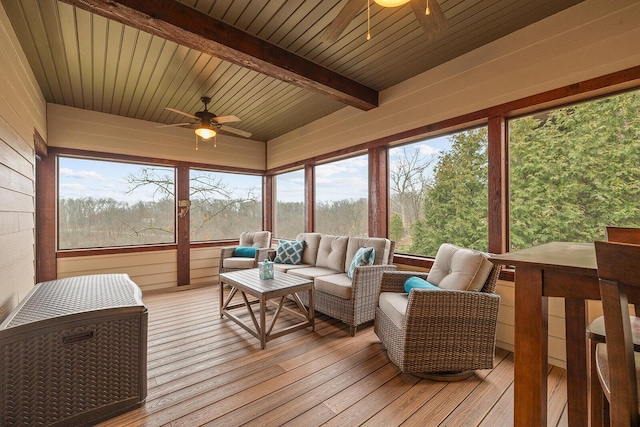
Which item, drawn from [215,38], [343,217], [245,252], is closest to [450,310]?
[343,217]

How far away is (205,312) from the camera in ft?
11.9

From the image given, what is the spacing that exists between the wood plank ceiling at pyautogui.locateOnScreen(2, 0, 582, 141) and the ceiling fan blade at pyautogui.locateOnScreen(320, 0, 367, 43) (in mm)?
458

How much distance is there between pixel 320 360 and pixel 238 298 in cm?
216

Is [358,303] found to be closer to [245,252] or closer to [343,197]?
[343,197]

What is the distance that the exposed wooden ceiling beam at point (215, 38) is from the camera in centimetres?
202

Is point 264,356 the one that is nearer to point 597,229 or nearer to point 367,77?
point 597,229

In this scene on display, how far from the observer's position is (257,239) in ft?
17.7

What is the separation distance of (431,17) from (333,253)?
275 centimetres

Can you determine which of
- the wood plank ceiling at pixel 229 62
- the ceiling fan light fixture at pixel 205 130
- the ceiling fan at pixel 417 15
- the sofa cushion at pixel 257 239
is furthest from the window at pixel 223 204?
the ceiling fan at pixel 417 15

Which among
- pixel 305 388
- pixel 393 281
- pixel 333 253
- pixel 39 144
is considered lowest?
pixel 305 388

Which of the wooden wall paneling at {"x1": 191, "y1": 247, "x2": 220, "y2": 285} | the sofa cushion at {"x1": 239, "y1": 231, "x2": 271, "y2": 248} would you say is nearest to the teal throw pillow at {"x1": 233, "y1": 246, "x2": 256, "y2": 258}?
the sofa cushion at {"x1": 239, "y1": 231, "x2": 271, "y2": 248}

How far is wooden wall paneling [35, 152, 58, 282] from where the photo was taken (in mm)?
3971

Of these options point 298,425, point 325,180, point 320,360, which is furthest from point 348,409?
point 325,180

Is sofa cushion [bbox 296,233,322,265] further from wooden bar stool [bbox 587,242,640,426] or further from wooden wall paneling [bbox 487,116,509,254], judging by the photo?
wooden bar stool [bbox 587,242,640,426]
